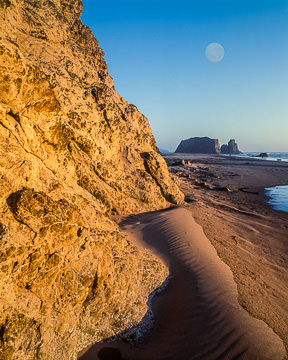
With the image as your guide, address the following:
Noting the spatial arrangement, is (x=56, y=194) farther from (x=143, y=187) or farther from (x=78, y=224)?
(x=143, y=187)

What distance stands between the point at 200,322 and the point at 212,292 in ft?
1.97

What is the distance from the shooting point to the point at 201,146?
108 meters

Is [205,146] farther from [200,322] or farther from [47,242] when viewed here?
[47,242]

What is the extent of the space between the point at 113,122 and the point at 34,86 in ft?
11.2

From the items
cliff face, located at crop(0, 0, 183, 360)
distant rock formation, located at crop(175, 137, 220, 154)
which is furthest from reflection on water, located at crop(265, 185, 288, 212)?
distant rock formation, located at crop(175, 137, 220, 154)

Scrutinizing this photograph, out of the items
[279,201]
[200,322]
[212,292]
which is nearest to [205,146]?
[279,201]

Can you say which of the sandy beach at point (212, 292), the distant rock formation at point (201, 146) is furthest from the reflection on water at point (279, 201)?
the distant rock formation at point (201, 146)

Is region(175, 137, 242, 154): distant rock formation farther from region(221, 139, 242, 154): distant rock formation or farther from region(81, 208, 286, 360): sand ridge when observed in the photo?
region(81, 208, 286, 360): sand ridge

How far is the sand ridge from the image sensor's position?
2.08 metres

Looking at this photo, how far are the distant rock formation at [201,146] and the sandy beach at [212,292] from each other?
4131 inches

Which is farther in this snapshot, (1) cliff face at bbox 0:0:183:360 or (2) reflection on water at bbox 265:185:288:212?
(2) reflection on water at bbox 265:185:288:212

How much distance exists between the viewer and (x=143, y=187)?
642cm

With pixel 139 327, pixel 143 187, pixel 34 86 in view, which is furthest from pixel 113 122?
pixel 139 327

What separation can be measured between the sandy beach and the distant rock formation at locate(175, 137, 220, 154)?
10492 centimetres
